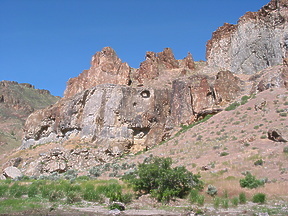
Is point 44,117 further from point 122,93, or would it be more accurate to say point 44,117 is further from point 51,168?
point 51,168

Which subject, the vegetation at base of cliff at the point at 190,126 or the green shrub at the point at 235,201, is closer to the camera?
the green shrub at the point at 235,201

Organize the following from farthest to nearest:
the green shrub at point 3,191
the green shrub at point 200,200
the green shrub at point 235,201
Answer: the green shrub at point 3,191 < the green shrub at point 200,200 < the green shrub at point 235,201

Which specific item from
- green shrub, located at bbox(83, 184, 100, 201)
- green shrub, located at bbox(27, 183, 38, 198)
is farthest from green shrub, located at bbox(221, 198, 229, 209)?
green shrub, located at bbox(27, 183, 38, 198)

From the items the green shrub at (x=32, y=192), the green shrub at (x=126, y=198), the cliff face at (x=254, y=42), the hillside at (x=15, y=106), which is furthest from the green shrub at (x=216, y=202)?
the hillside at (x=15, y=106)

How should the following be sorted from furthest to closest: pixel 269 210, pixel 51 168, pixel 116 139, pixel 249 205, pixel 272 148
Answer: pixel 116 139 < pixel 51 168 < pixel 272 148 < pixel 249 205 < pixel 269 210

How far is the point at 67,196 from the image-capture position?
15.0 m

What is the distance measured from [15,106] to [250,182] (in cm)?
8934

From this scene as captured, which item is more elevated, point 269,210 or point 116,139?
point 116,139

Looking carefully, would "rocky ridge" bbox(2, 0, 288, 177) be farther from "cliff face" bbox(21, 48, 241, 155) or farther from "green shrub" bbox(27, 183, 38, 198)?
"green shrub" bbox(27, 183, 38, 198)

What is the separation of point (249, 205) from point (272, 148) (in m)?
7.08

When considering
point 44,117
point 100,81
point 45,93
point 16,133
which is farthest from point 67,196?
point 45,93

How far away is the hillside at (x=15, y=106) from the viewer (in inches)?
2808

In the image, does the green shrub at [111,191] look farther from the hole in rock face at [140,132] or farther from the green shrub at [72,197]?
the hole in rock face at [140,132]

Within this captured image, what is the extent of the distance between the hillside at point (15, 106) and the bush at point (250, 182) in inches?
2268
